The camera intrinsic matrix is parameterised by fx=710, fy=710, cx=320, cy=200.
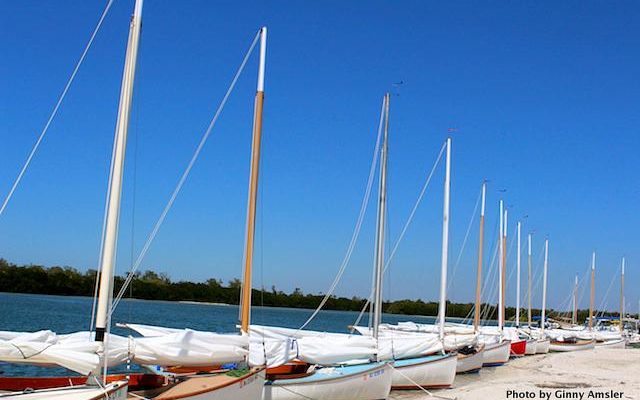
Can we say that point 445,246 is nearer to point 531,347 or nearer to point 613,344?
point 531,347

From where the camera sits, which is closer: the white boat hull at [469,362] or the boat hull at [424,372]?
the boat hull at [424,372]

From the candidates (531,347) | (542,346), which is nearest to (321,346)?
(531,347)

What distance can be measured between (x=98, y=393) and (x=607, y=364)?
3473 centimetres

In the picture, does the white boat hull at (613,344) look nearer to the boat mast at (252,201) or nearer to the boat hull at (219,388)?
the boat mast at (252,201)

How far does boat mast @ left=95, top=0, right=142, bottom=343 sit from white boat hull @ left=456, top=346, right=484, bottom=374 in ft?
69.0

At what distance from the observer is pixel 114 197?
543 inches

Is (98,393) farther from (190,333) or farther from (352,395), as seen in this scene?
(352,395)

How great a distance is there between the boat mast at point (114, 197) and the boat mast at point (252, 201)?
5.46m

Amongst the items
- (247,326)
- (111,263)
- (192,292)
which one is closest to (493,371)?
(247,326)

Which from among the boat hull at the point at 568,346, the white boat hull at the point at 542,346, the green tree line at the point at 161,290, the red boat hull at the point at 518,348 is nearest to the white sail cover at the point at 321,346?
the red boat hull at the point at 518,348

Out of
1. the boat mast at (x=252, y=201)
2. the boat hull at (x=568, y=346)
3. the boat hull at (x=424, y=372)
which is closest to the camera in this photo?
the boat mast at (x=252, y=201)

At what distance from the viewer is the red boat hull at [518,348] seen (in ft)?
149

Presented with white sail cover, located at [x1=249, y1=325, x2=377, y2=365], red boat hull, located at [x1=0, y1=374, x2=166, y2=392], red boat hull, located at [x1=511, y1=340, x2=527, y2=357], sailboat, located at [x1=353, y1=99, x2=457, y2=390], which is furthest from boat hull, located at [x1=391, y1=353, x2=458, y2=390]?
red boat hull, located at [x1=511, y1=340, x2=527, y2=357]

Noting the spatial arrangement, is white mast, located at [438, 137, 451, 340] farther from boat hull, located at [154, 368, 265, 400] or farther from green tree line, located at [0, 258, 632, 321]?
green tree line, located at [0, 258, 632, 321]
